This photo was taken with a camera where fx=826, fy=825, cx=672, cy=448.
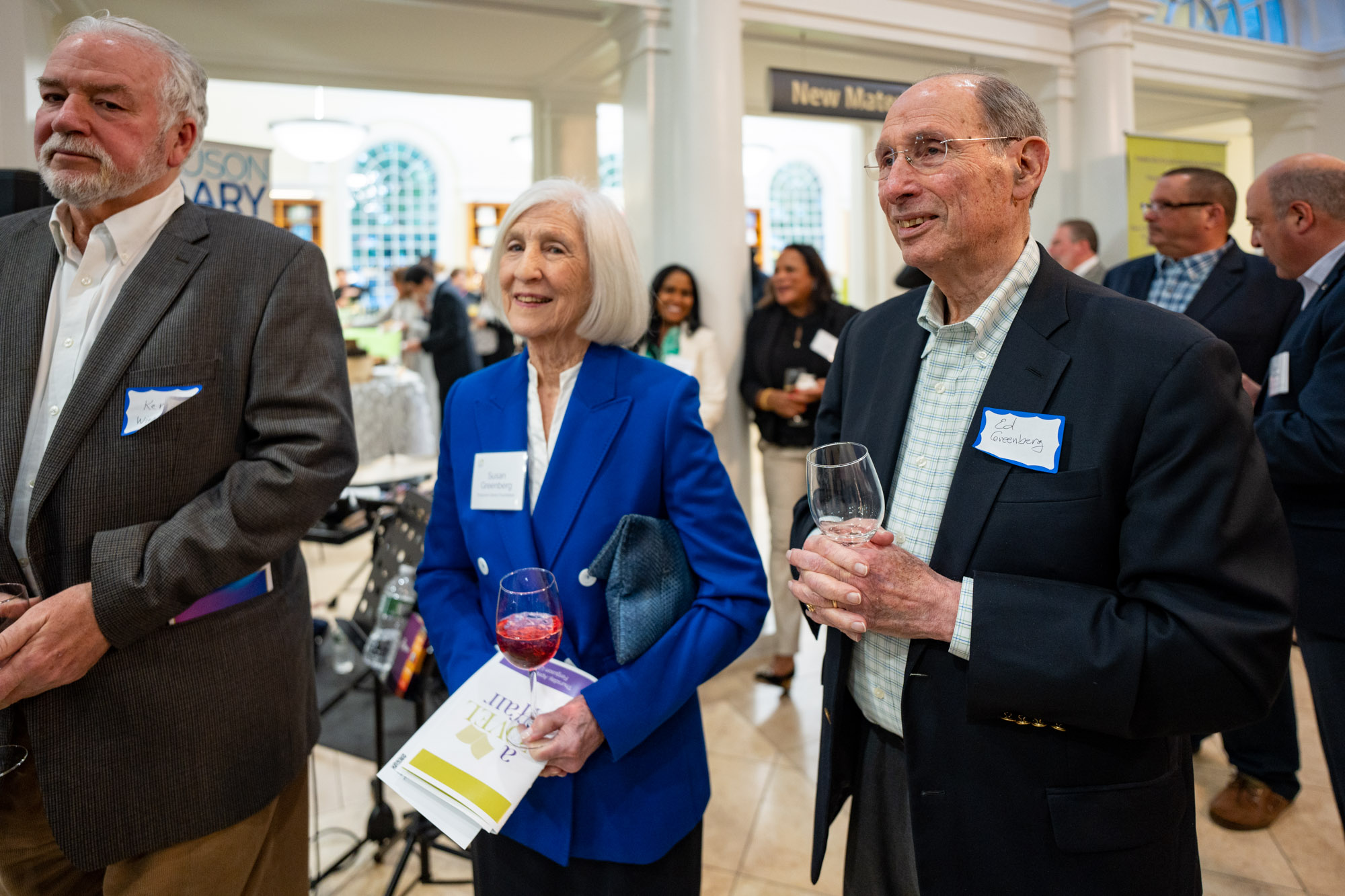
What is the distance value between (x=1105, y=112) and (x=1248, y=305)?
2.94 metres

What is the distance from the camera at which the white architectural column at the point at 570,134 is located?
19.2ft

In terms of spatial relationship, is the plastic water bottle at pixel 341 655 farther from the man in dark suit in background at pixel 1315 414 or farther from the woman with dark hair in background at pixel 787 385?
the man in dark suit in background at pixel 1315 414

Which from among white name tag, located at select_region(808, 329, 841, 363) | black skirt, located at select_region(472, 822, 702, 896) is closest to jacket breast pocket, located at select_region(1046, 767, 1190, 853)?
black skirt, located at select_region(472, 822, 702, 896)

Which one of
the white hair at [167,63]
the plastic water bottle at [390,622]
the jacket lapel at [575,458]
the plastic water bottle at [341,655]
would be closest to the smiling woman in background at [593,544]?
the jacket lapel at [575,458]

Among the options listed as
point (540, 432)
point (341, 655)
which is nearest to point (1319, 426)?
point (540, 432)

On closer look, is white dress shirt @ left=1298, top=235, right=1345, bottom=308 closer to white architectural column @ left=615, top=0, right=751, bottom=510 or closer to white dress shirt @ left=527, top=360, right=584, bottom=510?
white dress shirt @ left=527, top=360, right=584, bottom=510

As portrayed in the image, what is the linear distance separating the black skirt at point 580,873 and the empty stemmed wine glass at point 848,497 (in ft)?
2.38

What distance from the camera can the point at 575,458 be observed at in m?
1.50

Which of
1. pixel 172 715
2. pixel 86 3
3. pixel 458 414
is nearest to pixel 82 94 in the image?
pixel 458 414

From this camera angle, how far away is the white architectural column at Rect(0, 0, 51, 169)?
298 cm

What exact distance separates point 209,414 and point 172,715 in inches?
20.8

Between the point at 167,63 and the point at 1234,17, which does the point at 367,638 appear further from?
the point at 1234,17

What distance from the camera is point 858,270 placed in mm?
9539

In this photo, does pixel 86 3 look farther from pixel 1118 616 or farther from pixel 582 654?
pixel 1118 616
